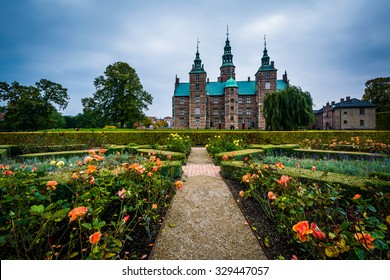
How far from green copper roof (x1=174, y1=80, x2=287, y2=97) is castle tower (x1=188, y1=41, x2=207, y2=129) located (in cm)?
244

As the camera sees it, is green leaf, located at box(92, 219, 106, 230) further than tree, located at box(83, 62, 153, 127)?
No

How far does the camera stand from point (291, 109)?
15164mm

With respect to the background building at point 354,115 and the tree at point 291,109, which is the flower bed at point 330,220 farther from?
the background building at point 354,115

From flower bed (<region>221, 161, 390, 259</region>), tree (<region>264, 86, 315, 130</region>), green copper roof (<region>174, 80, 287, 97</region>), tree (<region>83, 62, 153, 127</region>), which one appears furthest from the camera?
green copper roof (<region>174, 80, 287, 97</region>)

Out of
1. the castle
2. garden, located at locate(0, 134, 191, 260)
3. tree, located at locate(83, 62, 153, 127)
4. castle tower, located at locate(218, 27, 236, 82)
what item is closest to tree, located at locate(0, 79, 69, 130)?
tree, located at locate(83, 62, 153, 127)

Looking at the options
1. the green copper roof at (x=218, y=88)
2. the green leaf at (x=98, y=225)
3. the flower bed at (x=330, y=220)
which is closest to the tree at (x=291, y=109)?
the flower bed at (x=330, y=220)

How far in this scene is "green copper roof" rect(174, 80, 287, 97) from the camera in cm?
3738

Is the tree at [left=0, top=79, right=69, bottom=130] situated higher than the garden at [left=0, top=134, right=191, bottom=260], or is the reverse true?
the tree at [left=0, top=79, right=69, bottom=130]

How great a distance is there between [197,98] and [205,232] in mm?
34451

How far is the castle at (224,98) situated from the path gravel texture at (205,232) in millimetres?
32367

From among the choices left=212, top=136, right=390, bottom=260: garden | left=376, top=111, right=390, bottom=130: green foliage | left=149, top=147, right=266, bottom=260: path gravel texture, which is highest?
left=376, top=111, right=390, bottom=130: green foliage

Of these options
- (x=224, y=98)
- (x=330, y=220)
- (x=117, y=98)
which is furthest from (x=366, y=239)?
(x=224, y=98)

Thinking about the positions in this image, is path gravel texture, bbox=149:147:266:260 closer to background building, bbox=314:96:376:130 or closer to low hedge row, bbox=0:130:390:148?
low hedge row, bbox=0:130:390:148

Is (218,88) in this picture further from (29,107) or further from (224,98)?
(29,107)
